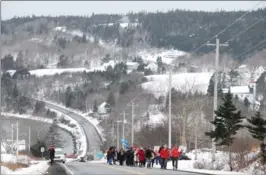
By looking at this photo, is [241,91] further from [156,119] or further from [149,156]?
[149,156]

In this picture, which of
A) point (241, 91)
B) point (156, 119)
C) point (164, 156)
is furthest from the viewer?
point (156, 119)

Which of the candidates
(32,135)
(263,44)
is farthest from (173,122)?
(32,135)

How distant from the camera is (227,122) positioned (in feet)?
122

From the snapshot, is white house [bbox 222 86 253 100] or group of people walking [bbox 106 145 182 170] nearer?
group of people walking [bbox 106 145 182 170]

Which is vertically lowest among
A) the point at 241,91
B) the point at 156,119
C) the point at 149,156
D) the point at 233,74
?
the point at 149,156

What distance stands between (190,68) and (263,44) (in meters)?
157

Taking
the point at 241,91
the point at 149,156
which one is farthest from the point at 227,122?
the point at 241,91

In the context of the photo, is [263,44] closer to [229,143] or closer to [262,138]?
[229,143]

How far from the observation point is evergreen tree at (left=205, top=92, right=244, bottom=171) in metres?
36.4

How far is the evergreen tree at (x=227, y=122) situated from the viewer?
36.4 m

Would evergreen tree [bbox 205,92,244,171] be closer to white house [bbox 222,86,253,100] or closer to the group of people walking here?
the group of people walking

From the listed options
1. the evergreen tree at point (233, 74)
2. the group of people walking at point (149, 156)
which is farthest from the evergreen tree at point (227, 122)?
the evergreen tree at point (233, 74)

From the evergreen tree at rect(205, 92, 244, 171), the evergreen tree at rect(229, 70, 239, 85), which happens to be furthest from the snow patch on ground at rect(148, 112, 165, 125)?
the evergreen tree at rect(205, 92, 244, 171)

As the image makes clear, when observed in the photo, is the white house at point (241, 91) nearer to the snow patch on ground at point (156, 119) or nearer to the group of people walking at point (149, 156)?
the snow patch on ground at point (156, 119)
